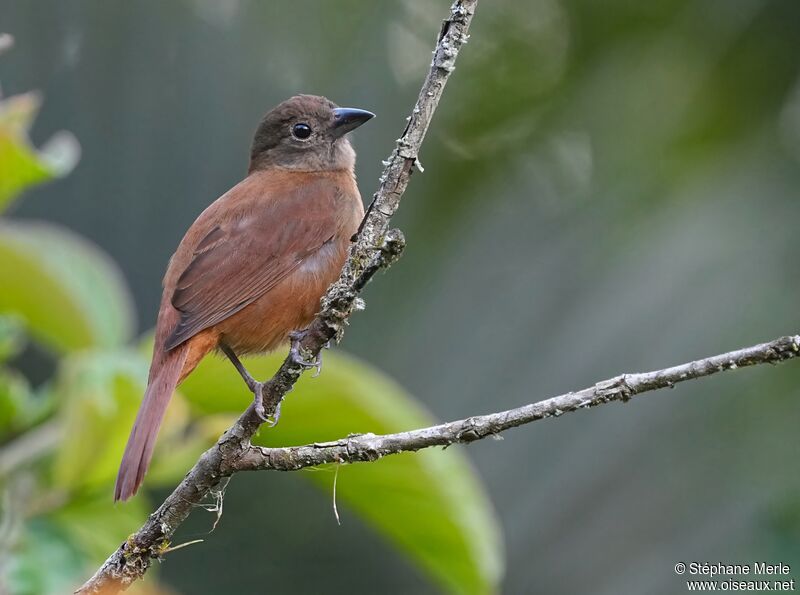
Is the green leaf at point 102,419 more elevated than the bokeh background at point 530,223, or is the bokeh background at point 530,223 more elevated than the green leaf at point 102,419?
the bokeh background at point 530,223

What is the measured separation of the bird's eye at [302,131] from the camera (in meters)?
4.56

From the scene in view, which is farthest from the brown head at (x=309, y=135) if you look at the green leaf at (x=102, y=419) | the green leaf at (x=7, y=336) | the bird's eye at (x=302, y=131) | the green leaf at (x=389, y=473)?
the green leaf at (x=7, y=336)

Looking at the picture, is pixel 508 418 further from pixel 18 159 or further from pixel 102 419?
pixel 18 159

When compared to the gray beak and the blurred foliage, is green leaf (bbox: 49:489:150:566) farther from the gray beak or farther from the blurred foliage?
the gray beak

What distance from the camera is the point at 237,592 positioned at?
15.0ft

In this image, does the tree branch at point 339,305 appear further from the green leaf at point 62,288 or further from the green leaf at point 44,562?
the green leaf at point 62,288

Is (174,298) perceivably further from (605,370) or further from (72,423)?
(605,370)

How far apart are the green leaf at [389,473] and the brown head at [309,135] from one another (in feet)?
3.61

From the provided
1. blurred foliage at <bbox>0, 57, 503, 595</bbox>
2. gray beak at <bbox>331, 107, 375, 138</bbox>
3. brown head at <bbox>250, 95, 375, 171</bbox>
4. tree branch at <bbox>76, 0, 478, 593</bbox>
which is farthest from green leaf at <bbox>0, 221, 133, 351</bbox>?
tree branch at <bbox>76, 0, 478, 593</bbox>

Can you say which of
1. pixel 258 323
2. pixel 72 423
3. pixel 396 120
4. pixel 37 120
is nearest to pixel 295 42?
pixel 396 120

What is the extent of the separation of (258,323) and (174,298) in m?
0.28

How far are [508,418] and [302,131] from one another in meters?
2.53

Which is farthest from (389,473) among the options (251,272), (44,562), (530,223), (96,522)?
(530,223)

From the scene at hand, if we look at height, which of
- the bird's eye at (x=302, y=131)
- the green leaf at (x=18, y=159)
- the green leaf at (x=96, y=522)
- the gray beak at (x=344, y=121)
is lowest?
the green leaf at (x=96, y=522)
